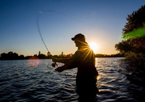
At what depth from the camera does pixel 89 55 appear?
4133 millimetres

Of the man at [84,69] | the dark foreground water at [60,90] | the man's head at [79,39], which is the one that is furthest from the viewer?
the dark foreground water at [60,90]

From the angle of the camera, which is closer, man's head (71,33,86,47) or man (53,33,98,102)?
man (53,33,98,102)

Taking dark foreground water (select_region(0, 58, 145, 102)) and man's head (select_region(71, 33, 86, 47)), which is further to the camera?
dark foreground water (select_region(0, 58, 145, 102))

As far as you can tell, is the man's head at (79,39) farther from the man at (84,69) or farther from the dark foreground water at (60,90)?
the dark foreground water at (60,90)

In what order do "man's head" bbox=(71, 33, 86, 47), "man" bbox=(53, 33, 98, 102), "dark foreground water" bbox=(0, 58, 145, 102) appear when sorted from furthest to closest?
"dark foreground water" bbox=(0, 58, 145, 102)
"man's head" bbox=(71, 33, 86, 47)
"man" bbox=(53, 33, 98, 102)

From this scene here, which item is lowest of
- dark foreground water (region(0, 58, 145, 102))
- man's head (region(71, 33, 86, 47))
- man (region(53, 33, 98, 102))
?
dark foreground water (region(0, 58, 145, 102))

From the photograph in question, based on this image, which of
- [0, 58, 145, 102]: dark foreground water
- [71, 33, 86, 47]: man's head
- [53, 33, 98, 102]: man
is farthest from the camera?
[0, 58, 145, 102]: dark foreground water

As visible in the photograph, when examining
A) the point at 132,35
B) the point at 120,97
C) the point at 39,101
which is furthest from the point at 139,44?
the point at 39,101

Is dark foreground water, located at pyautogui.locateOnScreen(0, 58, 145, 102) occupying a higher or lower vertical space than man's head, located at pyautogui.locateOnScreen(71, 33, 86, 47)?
lower

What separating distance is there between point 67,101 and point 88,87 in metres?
1.16

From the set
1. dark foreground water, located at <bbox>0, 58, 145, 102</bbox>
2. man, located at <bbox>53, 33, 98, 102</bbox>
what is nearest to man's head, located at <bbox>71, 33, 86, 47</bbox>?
man, located at <bbox>53, 33, 98, 102</bbox>

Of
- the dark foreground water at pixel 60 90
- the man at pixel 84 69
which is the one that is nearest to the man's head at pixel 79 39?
the man at pixel 84 69

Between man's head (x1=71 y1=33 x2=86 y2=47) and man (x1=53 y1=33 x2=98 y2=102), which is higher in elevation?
man's head (x1=71 y1=33 x2=86 y2=47)

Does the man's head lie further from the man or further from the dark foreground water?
the dark foreground water
